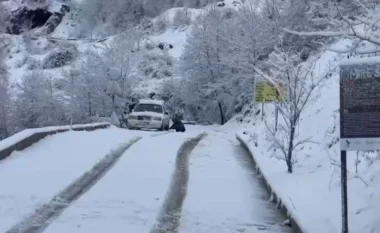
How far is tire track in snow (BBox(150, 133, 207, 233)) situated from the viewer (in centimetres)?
774

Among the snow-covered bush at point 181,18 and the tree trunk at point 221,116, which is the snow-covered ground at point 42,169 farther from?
the snow-covered bush at point 181,18

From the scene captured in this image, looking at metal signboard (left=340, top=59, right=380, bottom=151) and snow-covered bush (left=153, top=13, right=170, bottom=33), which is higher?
snow-covered bush (left=153, top=13, right=170, bottom=33)

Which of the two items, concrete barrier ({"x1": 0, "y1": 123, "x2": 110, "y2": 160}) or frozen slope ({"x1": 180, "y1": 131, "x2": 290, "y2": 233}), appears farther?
concrete barrier ({"x1": 0, "y1": 123, "x2": 110, "y2": 160})

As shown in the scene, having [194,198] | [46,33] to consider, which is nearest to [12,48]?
[46,33]

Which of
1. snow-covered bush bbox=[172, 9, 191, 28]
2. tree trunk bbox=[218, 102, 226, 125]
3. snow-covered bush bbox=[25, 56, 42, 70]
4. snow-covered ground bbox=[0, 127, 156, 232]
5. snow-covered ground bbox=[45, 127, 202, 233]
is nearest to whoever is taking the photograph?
snow-covered ground bbox=[45, 127, 202, 233]

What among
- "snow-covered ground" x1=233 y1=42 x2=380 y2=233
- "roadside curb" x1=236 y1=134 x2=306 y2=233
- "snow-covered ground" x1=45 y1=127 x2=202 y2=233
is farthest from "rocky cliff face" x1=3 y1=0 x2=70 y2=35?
"roadside curb" x1=236 y1=134 x2=306 y2=233

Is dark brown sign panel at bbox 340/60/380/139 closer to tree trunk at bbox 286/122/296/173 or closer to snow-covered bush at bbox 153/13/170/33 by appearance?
tree trunk at bbox 286/122/296/173

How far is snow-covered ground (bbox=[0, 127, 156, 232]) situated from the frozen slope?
217 centimetres

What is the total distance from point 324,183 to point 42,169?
5.41 meters

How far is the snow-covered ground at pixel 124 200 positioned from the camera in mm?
7676

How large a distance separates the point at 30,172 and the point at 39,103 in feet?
101

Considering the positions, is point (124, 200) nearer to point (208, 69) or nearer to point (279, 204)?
point (279, 204)

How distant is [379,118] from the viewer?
6.30m

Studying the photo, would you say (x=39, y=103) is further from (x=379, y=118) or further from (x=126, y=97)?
(x=379, y=118)
